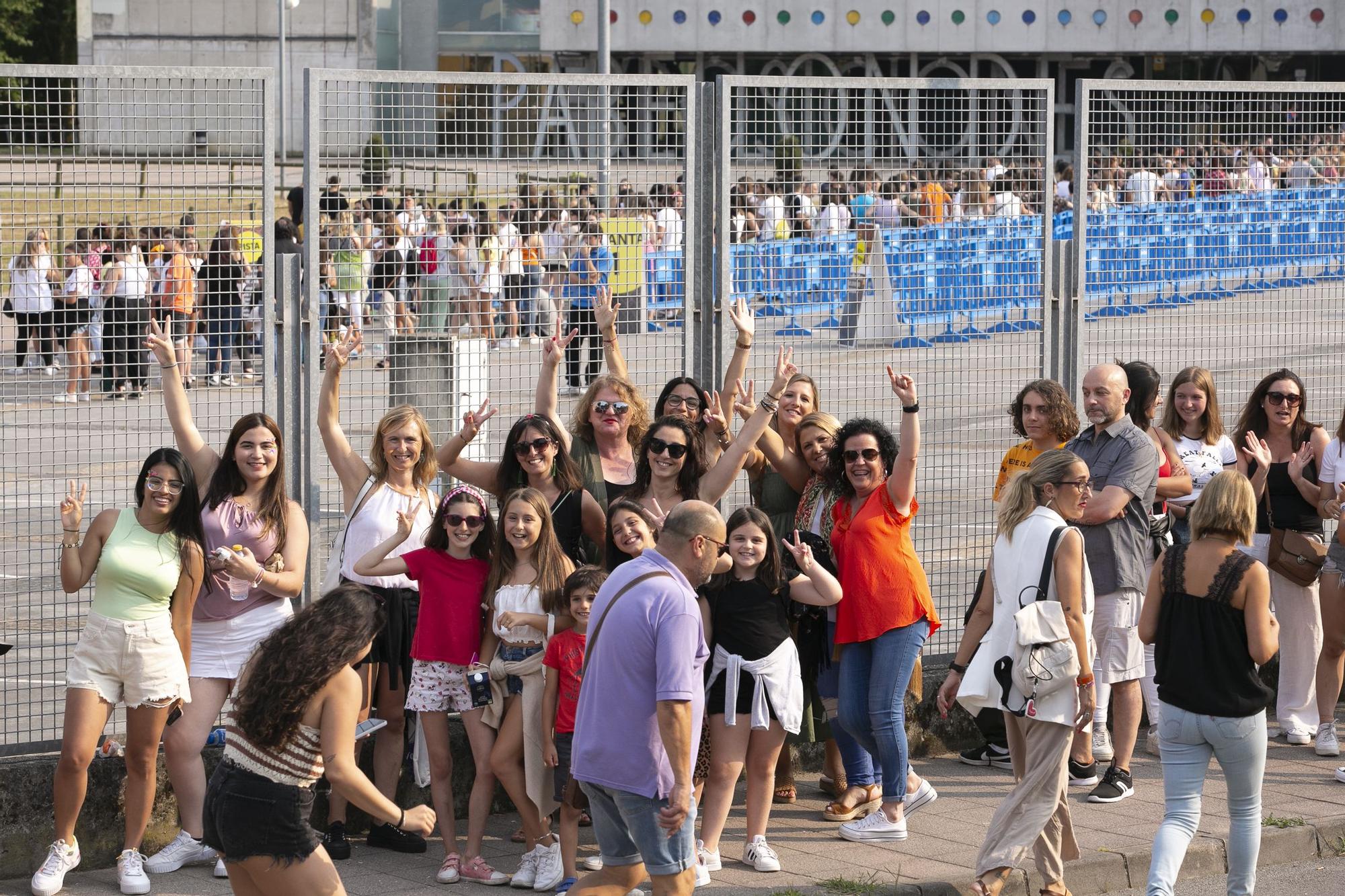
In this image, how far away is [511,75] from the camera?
7652 mm

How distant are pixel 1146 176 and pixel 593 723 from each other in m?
5.05

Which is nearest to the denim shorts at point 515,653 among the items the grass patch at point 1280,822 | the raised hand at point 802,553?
the raised hand at point 802,553

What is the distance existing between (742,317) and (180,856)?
11.4ft

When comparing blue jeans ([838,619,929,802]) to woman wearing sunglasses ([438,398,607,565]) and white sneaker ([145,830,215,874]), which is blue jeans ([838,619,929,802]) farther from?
white sneaker ([145,830,215,874])

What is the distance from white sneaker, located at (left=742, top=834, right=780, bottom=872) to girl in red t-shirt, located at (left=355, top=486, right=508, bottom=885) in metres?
1.03

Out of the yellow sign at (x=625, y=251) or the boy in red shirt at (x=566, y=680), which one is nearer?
the boy in red shirt at (x=566, y=680)

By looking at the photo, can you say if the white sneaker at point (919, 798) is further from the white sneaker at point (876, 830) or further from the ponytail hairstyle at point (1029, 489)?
the ponytail hairstyle at point (1029, 489)

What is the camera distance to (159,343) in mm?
6930

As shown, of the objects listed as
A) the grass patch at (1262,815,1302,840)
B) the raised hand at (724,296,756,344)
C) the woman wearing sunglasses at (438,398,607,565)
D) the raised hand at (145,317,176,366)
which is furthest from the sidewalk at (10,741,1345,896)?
the raised hand at (724,296,756,344)

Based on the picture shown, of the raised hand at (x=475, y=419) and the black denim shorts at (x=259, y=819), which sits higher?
the raised hand at (x=475, y=419)

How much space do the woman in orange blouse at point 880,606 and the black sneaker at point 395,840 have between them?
1840 millimetres

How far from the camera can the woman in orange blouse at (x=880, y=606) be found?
7.21 m

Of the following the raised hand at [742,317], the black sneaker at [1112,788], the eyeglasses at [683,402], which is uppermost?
the raised hand at [742,317]

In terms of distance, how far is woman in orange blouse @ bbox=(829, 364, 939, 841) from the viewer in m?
7.21
